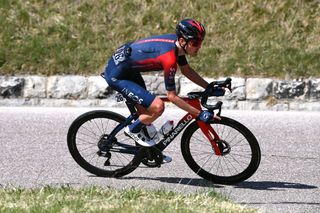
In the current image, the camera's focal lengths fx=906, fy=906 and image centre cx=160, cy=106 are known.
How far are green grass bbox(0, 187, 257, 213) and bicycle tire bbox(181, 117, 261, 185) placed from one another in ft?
3.39

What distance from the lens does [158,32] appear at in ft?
49.2

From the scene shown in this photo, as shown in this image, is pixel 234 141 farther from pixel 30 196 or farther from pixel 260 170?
pixel 30 196

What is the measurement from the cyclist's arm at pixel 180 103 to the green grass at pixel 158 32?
4931mm

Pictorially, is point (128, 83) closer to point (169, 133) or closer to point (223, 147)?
point (169, 133)

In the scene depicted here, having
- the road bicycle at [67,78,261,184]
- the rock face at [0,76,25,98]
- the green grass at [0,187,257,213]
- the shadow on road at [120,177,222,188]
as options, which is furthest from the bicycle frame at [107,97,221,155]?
the rock face at [0,76,25,98]

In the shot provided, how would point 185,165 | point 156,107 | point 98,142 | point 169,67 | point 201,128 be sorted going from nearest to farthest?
point 169,67, point 156,107, point 201,128, point 98,142, point 185,165

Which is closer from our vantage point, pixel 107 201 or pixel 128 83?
pixel 107 201

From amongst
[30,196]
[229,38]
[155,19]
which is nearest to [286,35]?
[229,38]

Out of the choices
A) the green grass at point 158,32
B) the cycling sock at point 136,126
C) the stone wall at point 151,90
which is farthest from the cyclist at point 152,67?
the green grass at point 158,32

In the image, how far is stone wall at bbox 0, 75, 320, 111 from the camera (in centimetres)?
1327

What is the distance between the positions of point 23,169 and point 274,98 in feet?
15.8

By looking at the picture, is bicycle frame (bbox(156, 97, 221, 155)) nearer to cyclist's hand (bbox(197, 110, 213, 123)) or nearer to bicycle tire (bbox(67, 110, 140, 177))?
cyclist's hand (bbox(197, 110, 213, 123))

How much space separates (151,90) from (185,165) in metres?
3.64

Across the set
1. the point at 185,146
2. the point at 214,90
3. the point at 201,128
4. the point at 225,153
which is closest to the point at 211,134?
the point at 201,128
